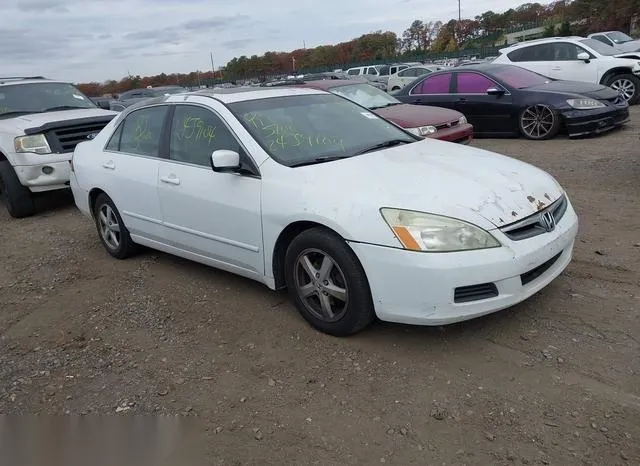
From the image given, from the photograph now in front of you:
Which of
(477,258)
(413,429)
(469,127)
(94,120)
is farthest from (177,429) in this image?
(469,127)

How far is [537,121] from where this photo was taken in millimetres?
9703

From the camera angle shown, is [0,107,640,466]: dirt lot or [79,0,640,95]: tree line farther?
[79,0,640,95]: tree line

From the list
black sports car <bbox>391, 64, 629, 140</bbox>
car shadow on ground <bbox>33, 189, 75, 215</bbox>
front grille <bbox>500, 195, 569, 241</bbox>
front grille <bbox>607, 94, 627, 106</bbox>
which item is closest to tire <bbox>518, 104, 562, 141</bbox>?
black sports car <bbox>391, 64, 629, 140</bbox>

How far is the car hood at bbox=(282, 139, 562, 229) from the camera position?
3.32 metres

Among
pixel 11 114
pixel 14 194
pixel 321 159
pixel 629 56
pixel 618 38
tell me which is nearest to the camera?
pixel 321 159

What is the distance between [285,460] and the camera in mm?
2621

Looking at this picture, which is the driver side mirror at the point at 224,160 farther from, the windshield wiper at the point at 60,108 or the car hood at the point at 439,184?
the windshield wiper at the point at 60,108

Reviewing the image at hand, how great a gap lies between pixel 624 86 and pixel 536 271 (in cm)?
1110

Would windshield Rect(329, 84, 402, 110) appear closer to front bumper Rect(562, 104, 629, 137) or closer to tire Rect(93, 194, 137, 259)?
front bumper Rect(562, 104, 629, 137)

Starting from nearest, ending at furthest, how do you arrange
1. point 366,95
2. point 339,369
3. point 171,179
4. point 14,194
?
point 339,369
point 171,179
point 14,194
point 366,95

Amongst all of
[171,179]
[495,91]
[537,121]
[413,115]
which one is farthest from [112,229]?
[537,121]

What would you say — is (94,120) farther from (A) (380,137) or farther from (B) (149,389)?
(B) (149,389)

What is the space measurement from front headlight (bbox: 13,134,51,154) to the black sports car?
674cm

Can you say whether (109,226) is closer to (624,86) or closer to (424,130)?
(424,130)
